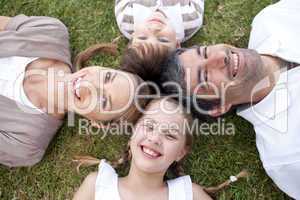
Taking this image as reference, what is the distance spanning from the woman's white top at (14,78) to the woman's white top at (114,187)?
655 mm

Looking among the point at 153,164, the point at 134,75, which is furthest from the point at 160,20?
the point at 153,164

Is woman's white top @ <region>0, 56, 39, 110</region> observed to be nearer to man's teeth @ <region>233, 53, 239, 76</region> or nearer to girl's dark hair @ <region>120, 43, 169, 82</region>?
girl's dark hair @ <region>120, 43, 169, 82</region>

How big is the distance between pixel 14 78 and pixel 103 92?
791 mm

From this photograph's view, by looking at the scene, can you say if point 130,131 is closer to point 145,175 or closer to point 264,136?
point 145,175

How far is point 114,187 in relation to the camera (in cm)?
282

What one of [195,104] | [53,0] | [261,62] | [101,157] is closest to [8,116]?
[101,157]

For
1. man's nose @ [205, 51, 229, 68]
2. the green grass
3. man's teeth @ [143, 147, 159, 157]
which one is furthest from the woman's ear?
man's nose @ [205, 51, 229, 68]

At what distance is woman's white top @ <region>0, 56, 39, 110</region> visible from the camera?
3035 millimetres

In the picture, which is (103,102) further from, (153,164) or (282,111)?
(282,111)

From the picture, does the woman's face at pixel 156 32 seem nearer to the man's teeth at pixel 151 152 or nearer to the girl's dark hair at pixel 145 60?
the girl's dark hair at pixel 145 60

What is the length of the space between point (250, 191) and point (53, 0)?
1.94 metres

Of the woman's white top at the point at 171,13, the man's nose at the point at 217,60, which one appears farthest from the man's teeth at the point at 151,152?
the woman's white top at the point at 171,13

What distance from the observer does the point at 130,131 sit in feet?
10.2

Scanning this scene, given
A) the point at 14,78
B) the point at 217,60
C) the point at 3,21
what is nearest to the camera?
the point at 217,60
